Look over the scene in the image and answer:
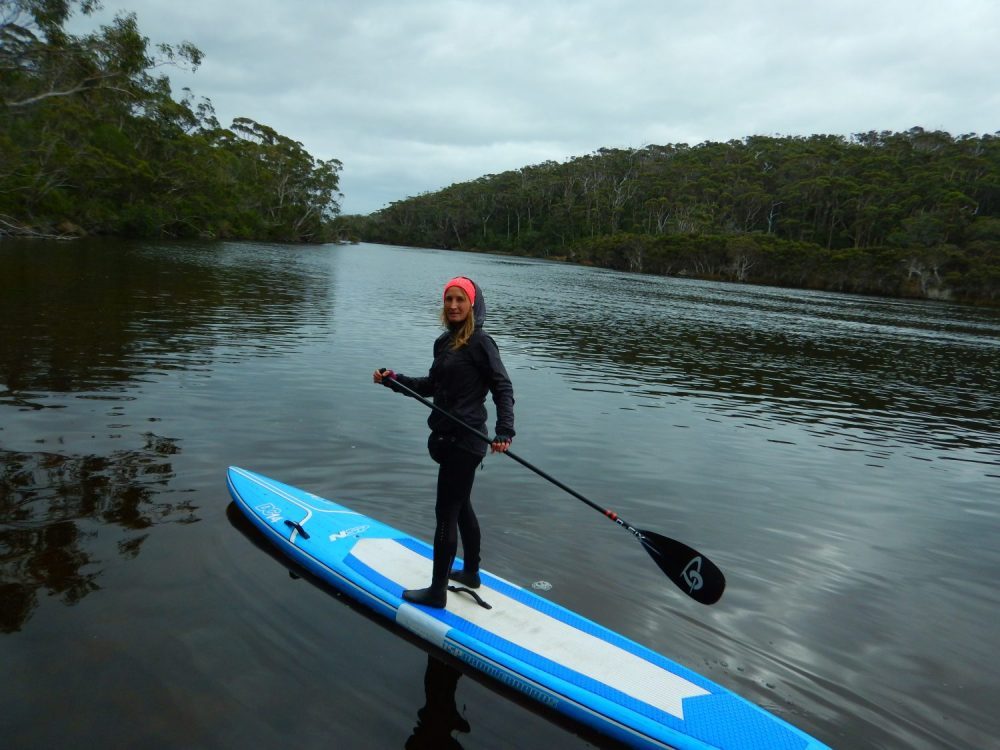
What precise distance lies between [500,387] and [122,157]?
8207 centimetres

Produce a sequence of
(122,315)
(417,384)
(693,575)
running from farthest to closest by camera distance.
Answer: (122,315) < (417,384) < (693,575)

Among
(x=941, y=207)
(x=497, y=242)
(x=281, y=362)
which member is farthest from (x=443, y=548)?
(x=497, y=242)

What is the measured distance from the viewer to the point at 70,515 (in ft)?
21.1

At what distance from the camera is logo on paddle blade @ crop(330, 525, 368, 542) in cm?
612

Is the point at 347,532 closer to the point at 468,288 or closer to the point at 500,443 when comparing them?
the point at 500,443

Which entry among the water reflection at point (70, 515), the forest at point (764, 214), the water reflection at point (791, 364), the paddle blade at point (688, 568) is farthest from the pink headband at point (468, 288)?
the forest at point (764, 214)

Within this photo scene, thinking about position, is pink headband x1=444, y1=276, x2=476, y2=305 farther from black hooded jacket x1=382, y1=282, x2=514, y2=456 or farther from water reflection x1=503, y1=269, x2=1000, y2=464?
water reflection x1=503, y1=269, x2=1000, y2=464

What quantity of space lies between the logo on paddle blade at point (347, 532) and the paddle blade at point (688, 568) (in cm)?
284

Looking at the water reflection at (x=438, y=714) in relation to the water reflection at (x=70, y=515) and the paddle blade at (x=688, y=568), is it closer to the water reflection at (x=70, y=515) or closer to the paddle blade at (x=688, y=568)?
the paddle blade at (x=688, y=568)

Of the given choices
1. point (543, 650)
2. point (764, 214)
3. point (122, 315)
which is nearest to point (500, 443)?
point (543, 650)

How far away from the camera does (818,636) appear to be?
568cm

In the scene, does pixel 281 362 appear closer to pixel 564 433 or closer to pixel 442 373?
pixel 564 433

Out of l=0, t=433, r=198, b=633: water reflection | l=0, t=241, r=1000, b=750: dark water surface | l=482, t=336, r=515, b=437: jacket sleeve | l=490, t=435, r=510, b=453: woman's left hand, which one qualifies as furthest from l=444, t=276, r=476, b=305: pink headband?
l=0, t=433, r=198, b=633: water reflection

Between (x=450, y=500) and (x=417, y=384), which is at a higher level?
(x=417, y=384)
